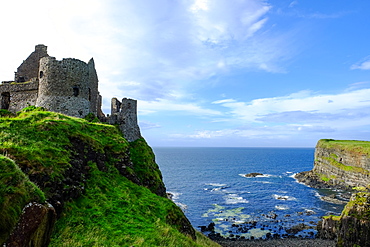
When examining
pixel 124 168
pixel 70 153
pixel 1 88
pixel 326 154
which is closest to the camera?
pixel 70 153

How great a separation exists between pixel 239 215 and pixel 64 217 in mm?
52350

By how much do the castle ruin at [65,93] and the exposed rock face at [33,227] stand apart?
75.0 feet

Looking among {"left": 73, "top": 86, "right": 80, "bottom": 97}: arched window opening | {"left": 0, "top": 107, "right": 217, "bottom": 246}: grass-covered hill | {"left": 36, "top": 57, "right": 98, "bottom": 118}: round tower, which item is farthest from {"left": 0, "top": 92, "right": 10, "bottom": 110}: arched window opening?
{"left": 0, "top": 107, "right": 217, "bottom": 246}: grass-covered hill

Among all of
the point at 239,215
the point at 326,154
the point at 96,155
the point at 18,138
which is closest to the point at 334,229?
the point at 239,215

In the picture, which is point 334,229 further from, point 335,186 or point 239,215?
point 335,186

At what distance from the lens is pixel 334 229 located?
4328 centimetres

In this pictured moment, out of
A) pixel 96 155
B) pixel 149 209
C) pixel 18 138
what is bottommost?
pixel 149 209

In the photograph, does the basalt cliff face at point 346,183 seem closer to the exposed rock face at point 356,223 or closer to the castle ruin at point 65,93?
the exposed rock face at point 356,223

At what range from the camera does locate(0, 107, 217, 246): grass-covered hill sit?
8.38m

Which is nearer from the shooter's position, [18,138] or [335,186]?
[18,138]

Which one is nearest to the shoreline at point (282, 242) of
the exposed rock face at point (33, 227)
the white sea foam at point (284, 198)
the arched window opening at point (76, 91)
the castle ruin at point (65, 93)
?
the castle ruin at point (65, 93)

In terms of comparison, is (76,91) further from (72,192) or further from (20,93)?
(72,192)

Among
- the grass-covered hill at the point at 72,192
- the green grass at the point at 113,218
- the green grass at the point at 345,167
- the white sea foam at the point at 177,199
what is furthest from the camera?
the green grass at the point at 345,167

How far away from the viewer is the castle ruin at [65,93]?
94.5 feet
